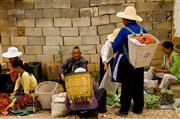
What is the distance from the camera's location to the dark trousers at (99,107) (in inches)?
315

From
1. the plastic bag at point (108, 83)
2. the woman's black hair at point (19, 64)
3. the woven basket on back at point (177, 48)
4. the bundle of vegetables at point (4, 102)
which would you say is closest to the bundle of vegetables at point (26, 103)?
the bundle of vegetables at point (4, 102)

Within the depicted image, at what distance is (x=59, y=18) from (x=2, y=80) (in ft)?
6.63

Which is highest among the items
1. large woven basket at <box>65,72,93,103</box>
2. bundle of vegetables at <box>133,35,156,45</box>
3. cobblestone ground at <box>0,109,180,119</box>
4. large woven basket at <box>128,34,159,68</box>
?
bundle of vegetables at <box>133,35,156,45</box>

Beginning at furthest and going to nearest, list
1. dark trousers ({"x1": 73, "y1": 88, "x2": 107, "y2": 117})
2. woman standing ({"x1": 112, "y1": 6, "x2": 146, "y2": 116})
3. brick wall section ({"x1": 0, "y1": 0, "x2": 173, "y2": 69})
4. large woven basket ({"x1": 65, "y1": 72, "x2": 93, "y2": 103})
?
brick wall section ({"x1": 0, "y1": 0, "x2": 173, "y2": 69})
woman standing ({"x1": 112, "y1": 6, "x2": 146, "y2": 116})
dark trousers ({"x1": 73, "y1": 88, "x2": 107, "y2": 117})
large woven basket ({"x1": 65, "y1": 72, "x2": 93, "y2": 103})

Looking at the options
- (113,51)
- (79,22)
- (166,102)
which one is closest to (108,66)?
(113,51)

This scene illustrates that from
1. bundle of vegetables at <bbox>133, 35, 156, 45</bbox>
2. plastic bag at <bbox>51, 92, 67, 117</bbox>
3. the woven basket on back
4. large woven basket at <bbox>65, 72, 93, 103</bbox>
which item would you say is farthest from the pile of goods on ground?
the woven basket on back

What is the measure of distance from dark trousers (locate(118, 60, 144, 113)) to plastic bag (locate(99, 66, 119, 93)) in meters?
0.86

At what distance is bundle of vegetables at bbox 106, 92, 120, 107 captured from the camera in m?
9.02

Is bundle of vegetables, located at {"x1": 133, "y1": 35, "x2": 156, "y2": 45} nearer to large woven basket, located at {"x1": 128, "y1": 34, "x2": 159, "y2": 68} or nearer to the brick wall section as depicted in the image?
large woven basket, located at {"x1": 128, "y1": 34, "x2": 159, "y2": 68}

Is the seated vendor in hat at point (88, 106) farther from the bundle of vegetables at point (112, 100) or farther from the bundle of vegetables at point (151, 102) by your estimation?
the bundle of vegetables at point (151, 102)

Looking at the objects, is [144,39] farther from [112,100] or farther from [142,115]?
[112,100]

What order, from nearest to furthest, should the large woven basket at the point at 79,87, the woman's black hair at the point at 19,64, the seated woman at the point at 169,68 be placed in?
the large woven basket at the point at 79,87 < the seated woman at the point at 169,68 < the woman's black hair at the point at 19,64

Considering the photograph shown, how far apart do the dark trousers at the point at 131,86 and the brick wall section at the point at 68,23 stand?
2849 mm

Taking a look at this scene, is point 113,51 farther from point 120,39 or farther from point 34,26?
point 34,26
